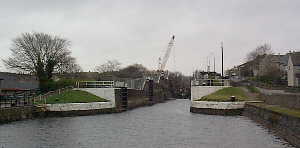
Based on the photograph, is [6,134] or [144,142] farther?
[6,134]

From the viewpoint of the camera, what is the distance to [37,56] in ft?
236

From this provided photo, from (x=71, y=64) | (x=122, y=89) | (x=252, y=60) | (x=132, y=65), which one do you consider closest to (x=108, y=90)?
(x=122, y=89)

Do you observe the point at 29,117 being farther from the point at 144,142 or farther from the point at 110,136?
the point at 144,142

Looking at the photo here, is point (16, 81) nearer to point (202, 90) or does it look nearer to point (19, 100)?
point (19, 100)

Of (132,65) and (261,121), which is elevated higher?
(132,65)

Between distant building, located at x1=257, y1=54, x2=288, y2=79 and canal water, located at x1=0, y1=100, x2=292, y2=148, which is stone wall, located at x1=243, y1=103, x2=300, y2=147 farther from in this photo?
distant building, located at x1=257, y1=54, x2=288, y2=79

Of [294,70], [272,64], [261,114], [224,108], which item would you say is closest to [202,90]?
[224,108]

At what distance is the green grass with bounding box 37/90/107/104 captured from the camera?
51.7m

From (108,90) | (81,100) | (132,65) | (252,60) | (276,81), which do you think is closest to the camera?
(81,100)

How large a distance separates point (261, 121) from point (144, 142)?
15992mm

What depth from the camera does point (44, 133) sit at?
3039 cm

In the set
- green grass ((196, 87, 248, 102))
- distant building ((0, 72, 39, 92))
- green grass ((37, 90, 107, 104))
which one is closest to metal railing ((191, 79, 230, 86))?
green grass ((196, 87, 248, 102))

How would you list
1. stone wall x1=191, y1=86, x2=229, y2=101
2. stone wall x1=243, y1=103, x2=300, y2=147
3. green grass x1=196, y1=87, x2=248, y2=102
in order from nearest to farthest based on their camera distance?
stone wall x1=243, y1=103, x2=300, y2=147, green grass x1=196, y1=87, x2=248, y2=102, stone wall x1=191, y1=86, x2=229, y2=101

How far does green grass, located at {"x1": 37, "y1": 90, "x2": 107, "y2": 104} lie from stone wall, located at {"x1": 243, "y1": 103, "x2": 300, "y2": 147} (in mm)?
22513
